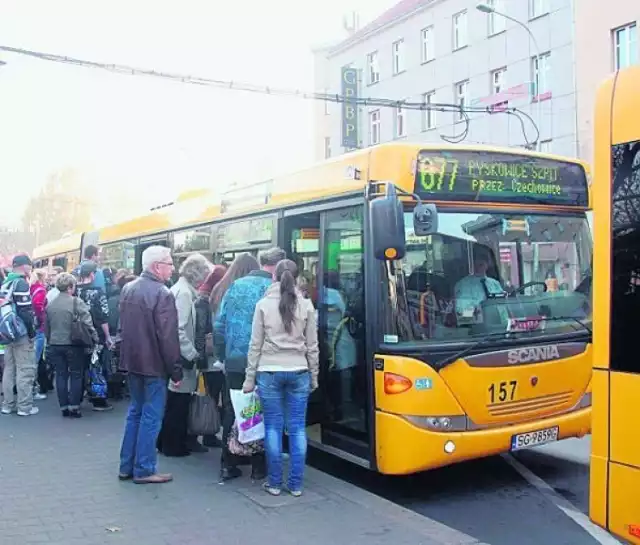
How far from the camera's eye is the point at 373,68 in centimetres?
3825

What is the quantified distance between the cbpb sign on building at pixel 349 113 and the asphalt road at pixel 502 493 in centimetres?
2811

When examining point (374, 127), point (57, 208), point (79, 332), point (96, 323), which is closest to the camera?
point (79, 332)

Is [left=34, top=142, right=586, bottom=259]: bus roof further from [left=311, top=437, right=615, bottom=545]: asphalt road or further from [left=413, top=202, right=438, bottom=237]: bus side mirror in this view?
[left=311, top=437, right=615, bottom=545]: asphalt road

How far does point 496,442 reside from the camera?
6078 millimetres

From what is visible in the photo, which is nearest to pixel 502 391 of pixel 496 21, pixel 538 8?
pixel 538 8

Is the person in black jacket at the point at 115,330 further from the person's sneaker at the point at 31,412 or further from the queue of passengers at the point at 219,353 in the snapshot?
the queue of passengers at the point at 219,353

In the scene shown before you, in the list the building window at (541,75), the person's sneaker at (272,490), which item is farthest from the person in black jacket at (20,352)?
the building window at (541,75)

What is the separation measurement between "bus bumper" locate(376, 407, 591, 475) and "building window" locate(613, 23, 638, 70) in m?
19.3

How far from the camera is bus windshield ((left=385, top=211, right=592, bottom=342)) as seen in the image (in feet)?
19.8

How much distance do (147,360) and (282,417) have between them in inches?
46.7

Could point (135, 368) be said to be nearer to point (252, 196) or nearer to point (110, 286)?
point (252, 196)

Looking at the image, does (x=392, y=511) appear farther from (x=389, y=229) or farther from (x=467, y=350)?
(x=389, y=229)

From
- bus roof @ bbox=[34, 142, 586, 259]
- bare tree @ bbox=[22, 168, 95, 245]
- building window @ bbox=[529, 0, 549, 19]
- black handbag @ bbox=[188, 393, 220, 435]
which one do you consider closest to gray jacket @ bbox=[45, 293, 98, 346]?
bus roof @ bbox=[34, 142, 586, 259]

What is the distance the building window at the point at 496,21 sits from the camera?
29312 mm
